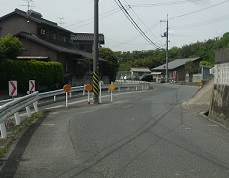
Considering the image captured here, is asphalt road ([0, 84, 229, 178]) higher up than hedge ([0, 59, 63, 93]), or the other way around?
hedge ([0, 59, 63, 93])

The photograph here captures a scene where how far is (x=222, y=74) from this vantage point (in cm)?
1661

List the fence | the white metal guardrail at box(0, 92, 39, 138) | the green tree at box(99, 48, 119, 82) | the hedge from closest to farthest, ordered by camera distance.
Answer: the white metal guardrail at box(0, 92, 39, 138)
the fence
the hedge
the green tree at box(99, 48, 119, 82)

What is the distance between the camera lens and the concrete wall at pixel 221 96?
47.5 ft

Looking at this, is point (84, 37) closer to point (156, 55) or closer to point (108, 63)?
point (108, 63)

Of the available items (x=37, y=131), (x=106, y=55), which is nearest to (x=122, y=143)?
(x=37, y=131)

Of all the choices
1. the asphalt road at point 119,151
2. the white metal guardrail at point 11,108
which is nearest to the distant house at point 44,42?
the white metal guardrail at point 11,108

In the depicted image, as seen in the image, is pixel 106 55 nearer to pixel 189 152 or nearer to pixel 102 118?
pixel 102 118

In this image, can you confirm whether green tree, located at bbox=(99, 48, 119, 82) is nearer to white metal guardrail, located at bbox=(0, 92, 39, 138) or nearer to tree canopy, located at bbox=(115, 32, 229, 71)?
white metal guardrail, located at bbox=(0, 92, 39, 138)

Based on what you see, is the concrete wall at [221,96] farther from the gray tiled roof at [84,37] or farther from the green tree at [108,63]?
the gray tiled roof at [84,37]

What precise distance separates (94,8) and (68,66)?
19.3 metres

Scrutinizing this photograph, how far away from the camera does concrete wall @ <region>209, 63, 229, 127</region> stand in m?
14.5

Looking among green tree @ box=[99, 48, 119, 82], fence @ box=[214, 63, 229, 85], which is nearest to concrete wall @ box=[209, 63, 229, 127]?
fence @ box=[214, 63, 229, 85]

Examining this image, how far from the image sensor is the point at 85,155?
7902 millimetres

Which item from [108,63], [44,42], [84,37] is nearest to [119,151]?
[44,42]
